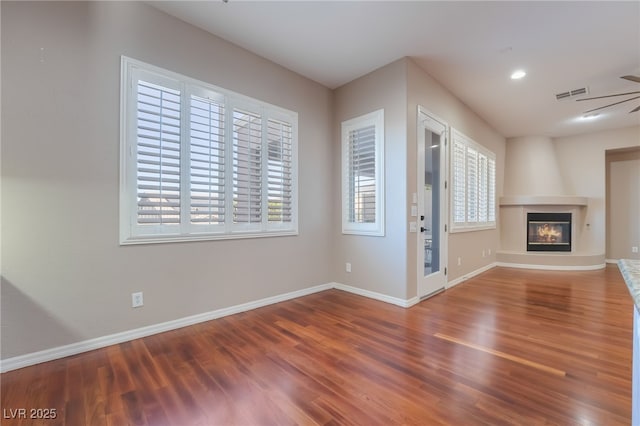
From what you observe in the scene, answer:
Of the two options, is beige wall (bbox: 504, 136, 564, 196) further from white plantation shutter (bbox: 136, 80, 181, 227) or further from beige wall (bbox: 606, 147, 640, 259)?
white plantation shutter (bbox: 136, 80, 181, 227)

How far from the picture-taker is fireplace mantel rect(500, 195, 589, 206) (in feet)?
19.7

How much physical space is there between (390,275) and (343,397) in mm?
1945

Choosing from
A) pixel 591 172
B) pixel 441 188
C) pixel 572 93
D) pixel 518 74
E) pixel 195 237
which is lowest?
pixel 195 237

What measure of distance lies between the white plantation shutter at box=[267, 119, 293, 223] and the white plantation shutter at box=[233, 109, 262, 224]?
14 cm

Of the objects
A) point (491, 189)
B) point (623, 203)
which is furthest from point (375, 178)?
point (623, 203)

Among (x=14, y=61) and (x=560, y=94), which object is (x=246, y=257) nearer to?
(x=14, y=61)

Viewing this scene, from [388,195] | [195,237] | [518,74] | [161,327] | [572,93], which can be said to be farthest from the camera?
[572,93]

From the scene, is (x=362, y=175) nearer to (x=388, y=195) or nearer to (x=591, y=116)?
(x=388, y=195)

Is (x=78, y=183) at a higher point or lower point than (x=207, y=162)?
lower

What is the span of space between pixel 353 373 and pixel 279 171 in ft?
7.90

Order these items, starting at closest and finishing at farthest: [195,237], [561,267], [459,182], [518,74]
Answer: [195,237], [518,74], [459,182], [561,267]

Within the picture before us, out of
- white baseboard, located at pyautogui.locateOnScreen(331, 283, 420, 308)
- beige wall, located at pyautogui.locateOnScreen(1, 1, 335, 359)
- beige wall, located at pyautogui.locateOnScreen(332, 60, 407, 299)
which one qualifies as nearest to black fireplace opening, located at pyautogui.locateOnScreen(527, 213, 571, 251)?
white baseboard, located at pyautogui.locateOnScreen(331, 283, 420, 308)

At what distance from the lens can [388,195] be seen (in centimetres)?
348

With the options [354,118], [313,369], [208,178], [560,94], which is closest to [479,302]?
[313,369]
